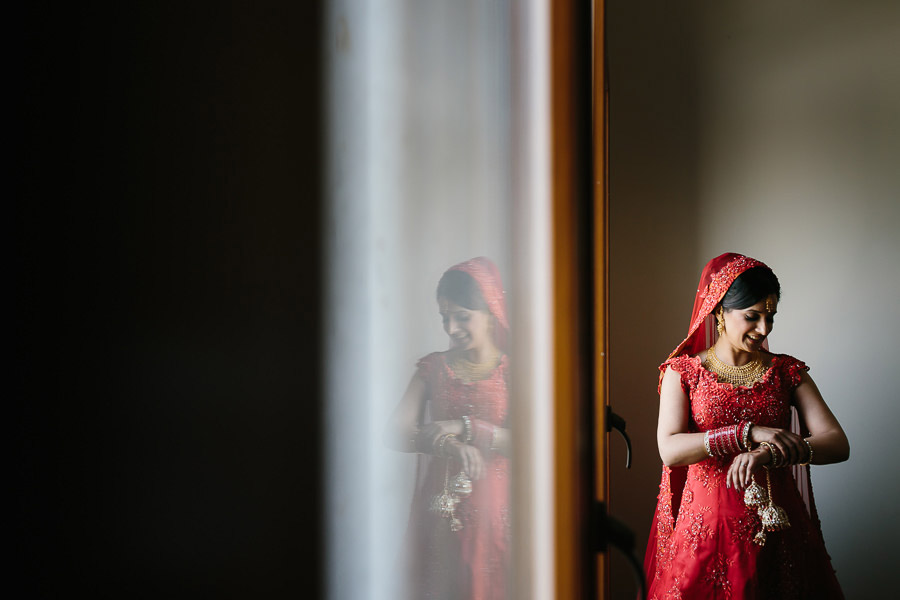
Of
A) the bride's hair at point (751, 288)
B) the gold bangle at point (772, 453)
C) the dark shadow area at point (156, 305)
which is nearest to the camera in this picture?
the dark shadow area at point (156, 305)

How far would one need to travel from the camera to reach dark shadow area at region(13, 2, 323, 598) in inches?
3.0

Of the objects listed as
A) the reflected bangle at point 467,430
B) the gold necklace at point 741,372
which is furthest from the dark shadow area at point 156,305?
the gold necklace at point 741,372

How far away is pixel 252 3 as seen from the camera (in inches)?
4.6

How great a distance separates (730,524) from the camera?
51.3 inches

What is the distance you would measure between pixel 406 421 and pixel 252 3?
0.13m

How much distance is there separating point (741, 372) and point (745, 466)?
9.4 inches

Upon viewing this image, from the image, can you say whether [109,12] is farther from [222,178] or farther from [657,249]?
[657,249]

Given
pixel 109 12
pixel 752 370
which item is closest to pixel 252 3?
pixel 109 12

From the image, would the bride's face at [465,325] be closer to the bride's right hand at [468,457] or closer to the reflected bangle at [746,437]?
the bride's right hand at [468,457]

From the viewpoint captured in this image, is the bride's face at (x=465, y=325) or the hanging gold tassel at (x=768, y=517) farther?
the hanging gold tassel at (x=768, y=517)

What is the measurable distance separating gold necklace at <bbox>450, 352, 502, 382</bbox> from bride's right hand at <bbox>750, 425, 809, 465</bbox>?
1245 millimetres

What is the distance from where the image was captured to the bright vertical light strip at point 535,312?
9.3 inches

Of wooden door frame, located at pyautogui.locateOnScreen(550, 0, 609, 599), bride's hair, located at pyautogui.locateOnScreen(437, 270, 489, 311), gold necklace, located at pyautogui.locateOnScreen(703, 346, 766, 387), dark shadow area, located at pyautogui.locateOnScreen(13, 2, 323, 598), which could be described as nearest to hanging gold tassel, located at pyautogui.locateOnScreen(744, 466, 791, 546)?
gold necklace, located at pyautogui.locateOnScreen(703, 346, 766, 387)

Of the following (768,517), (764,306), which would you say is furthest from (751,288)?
(768,517)
